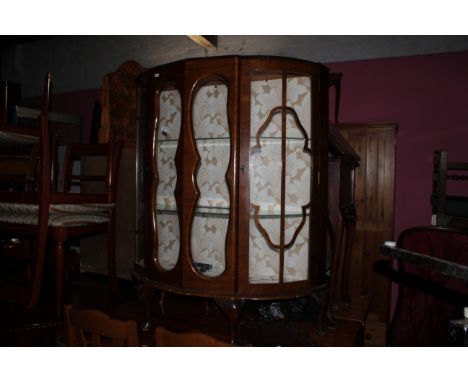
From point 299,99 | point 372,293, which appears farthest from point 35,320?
point 372,293

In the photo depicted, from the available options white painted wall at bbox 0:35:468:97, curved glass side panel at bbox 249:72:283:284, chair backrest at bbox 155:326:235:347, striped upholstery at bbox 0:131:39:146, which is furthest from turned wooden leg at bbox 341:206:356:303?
striped upholstery at bbox 0:131:39:146

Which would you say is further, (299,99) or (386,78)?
(386,78)

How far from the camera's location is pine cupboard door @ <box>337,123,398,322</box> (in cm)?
259

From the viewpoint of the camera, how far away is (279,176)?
1672 millimetres

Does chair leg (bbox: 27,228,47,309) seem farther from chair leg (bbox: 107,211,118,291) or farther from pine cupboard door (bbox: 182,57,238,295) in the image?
pine cupboard door (bbox: 182,57,238,295)

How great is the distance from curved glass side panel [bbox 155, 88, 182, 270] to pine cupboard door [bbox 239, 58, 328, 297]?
1.30 ft

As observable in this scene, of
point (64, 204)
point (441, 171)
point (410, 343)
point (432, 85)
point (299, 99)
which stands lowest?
point (410, 343)

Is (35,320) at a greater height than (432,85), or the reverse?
(432,85)

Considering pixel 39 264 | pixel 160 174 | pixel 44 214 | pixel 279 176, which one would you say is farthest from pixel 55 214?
pixel 279 176

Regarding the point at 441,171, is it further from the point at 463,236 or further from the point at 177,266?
the point at 177,266

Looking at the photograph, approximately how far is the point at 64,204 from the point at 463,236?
96.6 inches

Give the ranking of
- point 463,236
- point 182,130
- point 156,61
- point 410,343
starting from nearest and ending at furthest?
point 182,130
point 463,236
point 410,343
point 156,61

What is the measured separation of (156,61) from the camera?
12.6 ft

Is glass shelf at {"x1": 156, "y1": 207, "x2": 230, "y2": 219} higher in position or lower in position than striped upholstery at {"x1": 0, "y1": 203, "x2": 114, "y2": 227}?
higher
